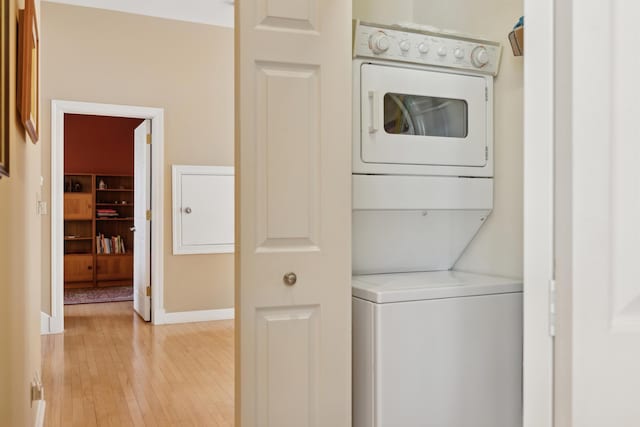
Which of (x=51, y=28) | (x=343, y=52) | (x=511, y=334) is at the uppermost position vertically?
(x=51, y=28)

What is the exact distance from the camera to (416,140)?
1.98 m

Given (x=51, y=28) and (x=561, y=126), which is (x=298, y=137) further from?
(x=51, y=28)

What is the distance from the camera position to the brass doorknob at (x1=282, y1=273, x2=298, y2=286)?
1.71 metres

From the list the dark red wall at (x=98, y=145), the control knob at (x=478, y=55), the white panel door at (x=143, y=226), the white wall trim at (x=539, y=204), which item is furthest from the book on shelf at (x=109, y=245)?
A: the white wall trim at (x=539, y=204)

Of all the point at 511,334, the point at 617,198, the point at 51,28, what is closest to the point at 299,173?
the point at 511,334

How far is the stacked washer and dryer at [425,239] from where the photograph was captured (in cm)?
178

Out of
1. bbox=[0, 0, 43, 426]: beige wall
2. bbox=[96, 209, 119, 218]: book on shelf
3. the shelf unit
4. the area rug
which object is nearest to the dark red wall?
the shelf unit

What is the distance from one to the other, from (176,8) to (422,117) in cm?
385

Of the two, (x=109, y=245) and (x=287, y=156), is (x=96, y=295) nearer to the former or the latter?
(x=109, y=245)

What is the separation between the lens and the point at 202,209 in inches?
215

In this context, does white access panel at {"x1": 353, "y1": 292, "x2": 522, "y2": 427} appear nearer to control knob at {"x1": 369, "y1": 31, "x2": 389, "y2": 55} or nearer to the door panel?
the door panel

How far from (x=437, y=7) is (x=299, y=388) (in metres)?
1.64

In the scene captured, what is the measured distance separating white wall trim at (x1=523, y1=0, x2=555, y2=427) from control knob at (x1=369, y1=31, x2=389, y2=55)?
107 centimetres

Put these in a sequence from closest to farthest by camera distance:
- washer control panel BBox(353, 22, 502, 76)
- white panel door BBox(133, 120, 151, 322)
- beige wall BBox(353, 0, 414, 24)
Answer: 1. washer control panel BBox(353, 22, 502, 76)
2. beige wall BBox(353, 0, 414, 24)
3. white panel door BBox(133, 120, 151, 322)
